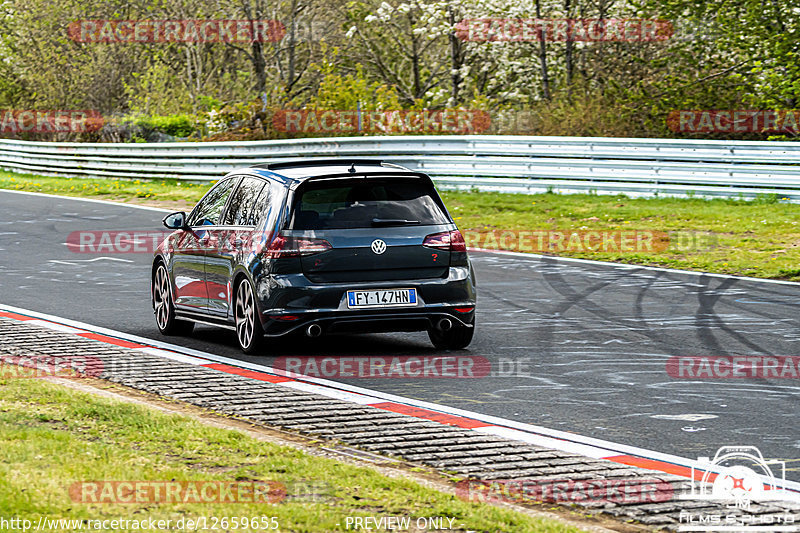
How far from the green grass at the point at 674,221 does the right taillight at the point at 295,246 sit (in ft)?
23.1

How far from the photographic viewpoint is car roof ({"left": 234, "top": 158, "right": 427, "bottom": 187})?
9.95 m

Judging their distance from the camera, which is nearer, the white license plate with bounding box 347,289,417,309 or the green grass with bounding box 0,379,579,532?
the green grass with bounding box 0,379,579,532

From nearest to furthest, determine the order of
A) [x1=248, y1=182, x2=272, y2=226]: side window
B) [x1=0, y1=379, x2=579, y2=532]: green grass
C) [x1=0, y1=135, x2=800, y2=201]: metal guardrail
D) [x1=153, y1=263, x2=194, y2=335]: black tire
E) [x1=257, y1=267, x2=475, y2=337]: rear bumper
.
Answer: [x1=0, y1=379, x2=579, y2=532]: green grass, [x1=257, y1=267, x2=475, y2=337]: rear bumper, [x1=248, y1=182, x2=272, y2=226]: side window, [x1=153, y1=263, x2=194, y2=335]: black tire, [x1=0, y1=135, x2=800, y2=201]: metal guardrail

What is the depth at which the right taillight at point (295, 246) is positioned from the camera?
31.6ft

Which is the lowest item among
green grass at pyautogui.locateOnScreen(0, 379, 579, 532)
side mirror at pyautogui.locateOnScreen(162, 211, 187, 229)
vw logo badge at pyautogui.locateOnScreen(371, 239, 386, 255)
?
green grass at pyautogui.locateOnScreen(0, 379, 579, 532)

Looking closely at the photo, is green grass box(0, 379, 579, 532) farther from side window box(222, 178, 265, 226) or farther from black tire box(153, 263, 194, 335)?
black tire box(153, 263, 194, 335)

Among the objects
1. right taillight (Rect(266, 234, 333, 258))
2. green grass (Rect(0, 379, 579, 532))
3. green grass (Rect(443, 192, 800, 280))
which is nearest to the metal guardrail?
green grass (Rect(443, 192, 800, 280))

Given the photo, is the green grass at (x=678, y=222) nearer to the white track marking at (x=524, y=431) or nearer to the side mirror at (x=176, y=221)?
the side mirror at (x=176, y=221)

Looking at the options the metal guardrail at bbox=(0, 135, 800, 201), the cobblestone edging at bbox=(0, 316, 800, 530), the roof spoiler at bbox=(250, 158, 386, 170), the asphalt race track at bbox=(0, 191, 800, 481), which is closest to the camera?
the cobblestone edging at bbox=(0, 316, 800, 530)

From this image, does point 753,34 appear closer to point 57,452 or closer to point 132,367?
point 132,367

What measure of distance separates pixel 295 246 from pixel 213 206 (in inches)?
68.8

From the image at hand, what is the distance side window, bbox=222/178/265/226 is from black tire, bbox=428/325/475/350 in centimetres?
180

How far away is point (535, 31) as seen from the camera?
32062 millimetres

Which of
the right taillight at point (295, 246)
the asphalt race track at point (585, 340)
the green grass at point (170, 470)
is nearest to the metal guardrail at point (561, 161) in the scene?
the asphalt race track at point (585, 340)
